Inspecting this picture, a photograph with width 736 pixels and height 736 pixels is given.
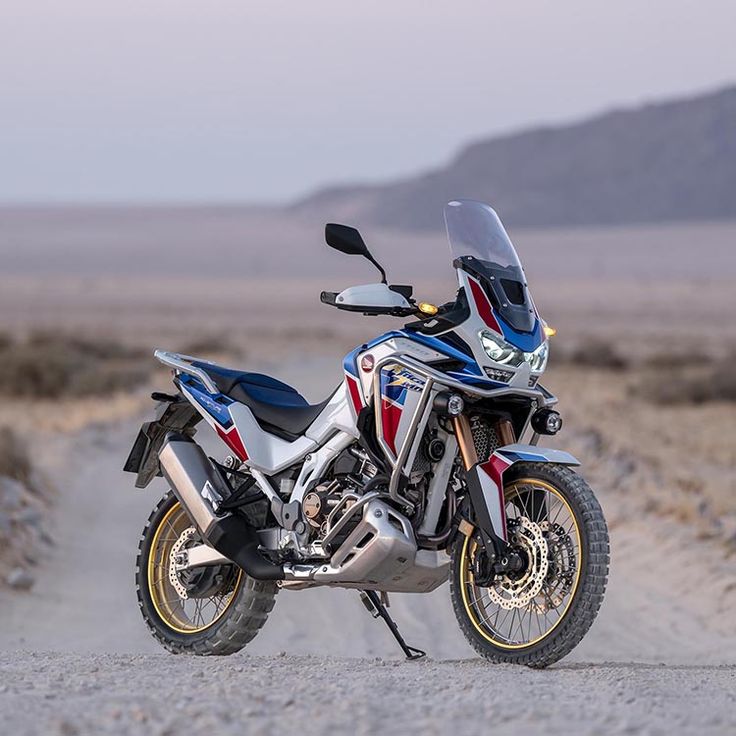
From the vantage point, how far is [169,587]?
8078 millimetres

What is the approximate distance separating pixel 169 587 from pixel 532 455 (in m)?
2.23

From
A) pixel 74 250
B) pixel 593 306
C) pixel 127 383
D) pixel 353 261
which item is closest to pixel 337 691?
pixel 127 383

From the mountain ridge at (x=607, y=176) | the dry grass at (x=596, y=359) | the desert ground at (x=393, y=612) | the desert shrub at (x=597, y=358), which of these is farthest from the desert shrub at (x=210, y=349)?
the mountain ridge at (x=607, y=176)

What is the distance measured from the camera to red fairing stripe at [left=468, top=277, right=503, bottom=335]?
6939 mm

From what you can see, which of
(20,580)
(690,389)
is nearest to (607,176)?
(690,389)

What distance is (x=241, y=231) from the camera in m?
172

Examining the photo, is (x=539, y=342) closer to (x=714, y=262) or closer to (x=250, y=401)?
(x=250, y=401)

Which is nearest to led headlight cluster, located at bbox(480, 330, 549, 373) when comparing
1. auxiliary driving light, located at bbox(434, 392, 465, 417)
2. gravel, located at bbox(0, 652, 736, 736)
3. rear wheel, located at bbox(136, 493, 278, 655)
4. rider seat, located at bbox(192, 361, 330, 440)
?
auxiliary driving light, located at bbox(434, 392, 465, 417)

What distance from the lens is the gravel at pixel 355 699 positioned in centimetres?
539

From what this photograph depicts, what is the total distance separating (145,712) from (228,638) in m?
2.22

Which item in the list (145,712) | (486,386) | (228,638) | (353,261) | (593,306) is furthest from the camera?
(353,261)

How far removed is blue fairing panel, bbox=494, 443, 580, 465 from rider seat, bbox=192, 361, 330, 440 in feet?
3.17

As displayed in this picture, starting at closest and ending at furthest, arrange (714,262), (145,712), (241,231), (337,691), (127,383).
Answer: (145,712) < (337,691) < (127,383) < (714,262) < (241,231)

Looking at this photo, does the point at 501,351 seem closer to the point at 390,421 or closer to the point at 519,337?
the point at 519,337
